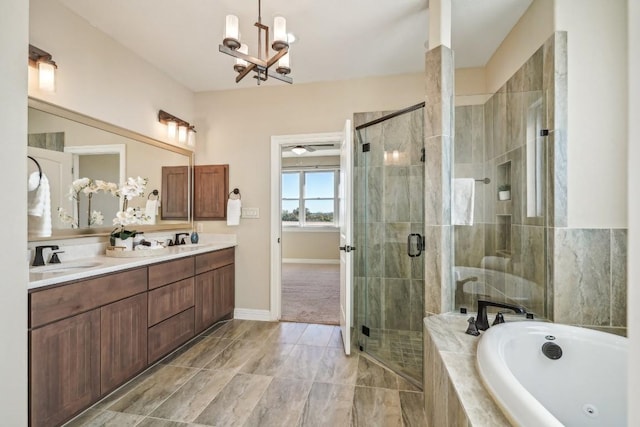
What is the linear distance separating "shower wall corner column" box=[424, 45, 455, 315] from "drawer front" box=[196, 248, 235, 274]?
2021mm

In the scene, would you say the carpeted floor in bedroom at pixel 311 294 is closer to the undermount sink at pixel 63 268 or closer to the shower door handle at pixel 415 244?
the shower door handle at pixel 415 244

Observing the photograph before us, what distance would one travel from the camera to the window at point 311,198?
23.5ft

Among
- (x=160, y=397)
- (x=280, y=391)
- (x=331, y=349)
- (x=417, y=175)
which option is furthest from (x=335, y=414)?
(x=417, y=175)

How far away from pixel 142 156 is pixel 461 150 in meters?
2.81

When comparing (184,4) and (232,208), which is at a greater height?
(184,4)

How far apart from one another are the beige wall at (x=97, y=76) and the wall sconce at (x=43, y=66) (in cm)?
5

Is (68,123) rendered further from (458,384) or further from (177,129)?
(458,384)

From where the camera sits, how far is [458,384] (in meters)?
1.21

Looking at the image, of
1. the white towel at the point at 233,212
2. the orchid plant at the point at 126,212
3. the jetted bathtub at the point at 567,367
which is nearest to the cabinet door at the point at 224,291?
the white towel at the point at 233,212

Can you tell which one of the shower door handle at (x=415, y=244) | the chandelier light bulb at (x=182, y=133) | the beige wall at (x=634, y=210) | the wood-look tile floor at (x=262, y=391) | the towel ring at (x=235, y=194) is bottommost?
the wood-look tile floor at (x=262, y=391)

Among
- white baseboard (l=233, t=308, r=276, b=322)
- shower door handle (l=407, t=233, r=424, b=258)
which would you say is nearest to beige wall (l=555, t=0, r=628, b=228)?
shower door handle (l=407, t=233, r=424, b=258)

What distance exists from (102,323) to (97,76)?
6.30 feet

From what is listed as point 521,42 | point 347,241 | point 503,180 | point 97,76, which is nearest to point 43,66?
point 97,76

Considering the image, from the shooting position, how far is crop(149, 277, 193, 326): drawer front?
2293 millimetres
